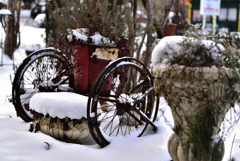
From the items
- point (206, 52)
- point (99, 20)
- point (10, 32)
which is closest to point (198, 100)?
point (206, 52)

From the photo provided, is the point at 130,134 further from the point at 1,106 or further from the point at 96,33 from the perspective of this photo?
the point at 1,106

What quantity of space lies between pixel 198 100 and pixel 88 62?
5.52 feet

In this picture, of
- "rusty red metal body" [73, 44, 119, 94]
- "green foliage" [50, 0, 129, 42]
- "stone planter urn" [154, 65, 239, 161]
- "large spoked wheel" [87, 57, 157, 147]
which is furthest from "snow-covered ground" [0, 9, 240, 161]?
"green foliage" [50, 0, 129, 42]

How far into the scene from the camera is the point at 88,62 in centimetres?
335

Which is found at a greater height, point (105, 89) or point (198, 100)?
point (198, 100)

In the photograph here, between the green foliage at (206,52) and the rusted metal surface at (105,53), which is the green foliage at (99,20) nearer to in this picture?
the rusted metal surface at (105,53)

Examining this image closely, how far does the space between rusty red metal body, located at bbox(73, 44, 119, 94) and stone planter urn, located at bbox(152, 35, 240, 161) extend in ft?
4.42

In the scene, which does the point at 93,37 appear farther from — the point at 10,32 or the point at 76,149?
the point at 10,32

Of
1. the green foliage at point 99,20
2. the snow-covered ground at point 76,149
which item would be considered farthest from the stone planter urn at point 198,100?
the green foliage at point 99,20

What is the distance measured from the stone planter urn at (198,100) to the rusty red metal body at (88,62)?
135 centimetres

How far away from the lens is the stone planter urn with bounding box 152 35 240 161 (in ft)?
6.14

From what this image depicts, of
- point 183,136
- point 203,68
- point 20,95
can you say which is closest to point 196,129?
point 183,136

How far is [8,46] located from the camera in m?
9.20

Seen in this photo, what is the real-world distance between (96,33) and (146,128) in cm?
113
